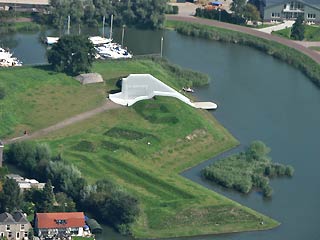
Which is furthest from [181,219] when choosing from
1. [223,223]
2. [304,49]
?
[304,49]

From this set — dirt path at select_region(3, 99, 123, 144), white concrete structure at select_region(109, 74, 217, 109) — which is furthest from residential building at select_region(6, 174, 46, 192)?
white concrete structure at select_region(109, 74, 217, 109)

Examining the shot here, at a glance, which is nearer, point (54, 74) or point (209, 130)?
point (209, 130)

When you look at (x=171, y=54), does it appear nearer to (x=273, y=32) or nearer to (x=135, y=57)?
(x=135, y=57)

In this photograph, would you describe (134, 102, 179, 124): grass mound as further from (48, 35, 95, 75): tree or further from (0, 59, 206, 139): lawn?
(48, 35, 95, 75): tree

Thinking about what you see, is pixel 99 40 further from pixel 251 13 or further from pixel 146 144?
pixel 146 144

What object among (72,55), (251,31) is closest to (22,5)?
(251,31)

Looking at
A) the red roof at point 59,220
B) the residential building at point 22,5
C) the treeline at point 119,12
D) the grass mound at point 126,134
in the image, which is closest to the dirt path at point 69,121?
the grass mound at point 126,134

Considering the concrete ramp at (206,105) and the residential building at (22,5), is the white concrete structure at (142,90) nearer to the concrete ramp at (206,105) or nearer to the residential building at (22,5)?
the concrete ramp at (206,105)
